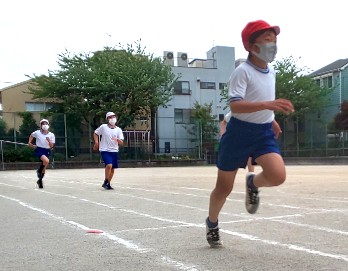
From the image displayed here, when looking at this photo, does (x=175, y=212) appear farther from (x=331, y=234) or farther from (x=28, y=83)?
(x=28, y=83)

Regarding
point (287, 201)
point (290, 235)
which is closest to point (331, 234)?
point (290, 235)

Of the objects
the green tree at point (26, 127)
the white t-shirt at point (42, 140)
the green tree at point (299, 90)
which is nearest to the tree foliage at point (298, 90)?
the green tree at point (299, 90)

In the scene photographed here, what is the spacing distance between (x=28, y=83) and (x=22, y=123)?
1340 centimetres

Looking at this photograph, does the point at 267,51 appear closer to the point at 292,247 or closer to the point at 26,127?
the point at 292,247

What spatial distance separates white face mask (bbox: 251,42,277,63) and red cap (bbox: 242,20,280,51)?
0.11 meters

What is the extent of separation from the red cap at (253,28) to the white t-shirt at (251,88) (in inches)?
8.9

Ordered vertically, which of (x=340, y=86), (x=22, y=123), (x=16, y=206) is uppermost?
(x=340, y=86)

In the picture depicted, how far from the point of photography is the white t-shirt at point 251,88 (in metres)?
3.88

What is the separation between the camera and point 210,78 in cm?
5225

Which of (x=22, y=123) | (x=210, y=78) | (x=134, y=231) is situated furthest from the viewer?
(x=210, y=78)

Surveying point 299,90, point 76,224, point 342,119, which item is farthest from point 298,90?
point 76,224

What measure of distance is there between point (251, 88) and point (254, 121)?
29 centimetres

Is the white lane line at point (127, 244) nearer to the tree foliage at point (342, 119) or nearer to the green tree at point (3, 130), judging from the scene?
the green tree at point (3, 130)

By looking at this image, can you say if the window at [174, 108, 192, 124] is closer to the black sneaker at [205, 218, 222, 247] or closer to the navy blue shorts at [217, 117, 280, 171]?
the black sneaker at [205, 218, 222, 247]
